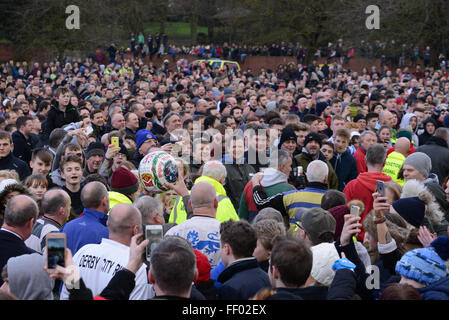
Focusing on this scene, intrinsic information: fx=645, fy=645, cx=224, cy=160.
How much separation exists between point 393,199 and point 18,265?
13.1 feet

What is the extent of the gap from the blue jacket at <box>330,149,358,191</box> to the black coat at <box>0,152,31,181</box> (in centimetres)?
438

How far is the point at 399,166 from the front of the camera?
8.88 m

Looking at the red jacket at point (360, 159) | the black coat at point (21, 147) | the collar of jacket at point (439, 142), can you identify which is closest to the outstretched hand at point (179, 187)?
the red jacket at point (360, 159)

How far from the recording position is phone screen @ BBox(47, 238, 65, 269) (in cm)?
382

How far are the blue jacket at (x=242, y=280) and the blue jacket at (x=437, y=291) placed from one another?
3.33 ft

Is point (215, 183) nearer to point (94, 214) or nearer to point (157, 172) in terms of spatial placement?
point (157, 172)

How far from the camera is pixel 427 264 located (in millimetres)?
4297

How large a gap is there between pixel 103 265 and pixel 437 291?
7.63 feet

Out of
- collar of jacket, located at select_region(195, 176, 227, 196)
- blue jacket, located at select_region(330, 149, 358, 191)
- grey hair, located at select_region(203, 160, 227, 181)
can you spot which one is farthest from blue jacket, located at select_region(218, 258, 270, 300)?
blue jacket, located at select_region(330, 149, 358, 191)

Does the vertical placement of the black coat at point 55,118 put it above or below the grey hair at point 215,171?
above

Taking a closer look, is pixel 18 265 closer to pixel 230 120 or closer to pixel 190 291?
pixel 190 291

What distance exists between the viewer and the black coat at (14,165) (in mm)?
8648

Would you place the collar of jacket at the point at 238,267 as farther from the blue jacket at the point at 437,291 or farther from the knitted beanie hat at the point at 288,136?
the knitted beanie hat at the point at 288,136
